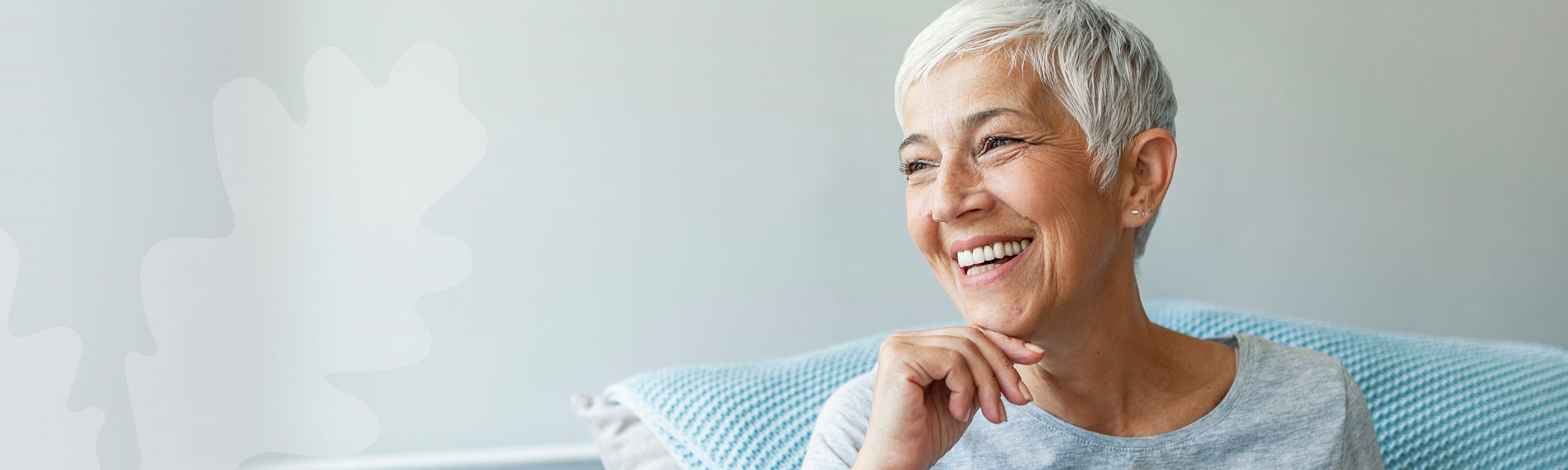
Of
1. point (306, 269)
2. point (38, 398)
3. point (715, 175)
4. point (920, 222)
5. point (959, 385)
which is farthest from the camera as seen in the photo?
point (715, 175)

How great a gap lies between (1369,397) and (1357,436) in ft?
0.89

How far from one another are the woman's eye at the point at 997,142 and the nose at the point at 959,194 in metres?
0.03

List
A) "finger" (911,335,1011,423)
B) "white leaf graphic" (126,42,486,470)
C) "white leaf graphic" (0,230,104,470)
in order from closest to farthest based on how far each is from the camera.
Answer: "finger" (911,335,1011,423) < "white leaf graphic" (0,230,104,470) < "white leaf graphic" (126,42,486,470)

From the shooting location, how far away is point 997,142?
3.45ft

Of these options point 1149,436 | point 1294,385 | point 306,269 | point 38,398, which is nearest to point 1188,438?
point 1149,436

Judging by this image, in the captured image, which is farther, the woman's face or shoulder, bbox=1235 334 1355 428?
shoulder, bbox=1235 334 1355 428

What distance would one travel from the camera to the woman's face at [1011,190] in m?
1.04

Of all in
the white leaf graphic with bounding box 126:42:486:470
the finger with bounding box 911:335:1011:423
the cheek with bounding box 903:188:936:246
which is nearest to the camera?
the finger with bounding box 911:335:1011:423

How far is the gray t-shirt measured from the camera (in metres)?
1.12

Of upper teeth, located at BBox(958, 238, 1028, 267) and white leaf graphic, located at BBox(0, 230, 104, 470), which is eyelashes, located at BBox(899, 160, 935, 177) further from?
white leaf graphic, located at BBox(0, 230, 104, 470)

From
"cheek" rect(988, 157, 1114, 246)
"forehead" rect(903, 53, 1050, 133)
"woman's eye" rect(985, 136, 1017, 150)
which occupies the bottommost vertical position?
"cheek" rect(988, 157, 1114, 246)

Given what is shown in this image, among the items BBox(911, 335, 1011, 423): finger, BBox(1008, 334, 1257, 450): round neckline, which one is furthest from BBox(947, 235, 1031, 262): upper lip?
BBox(1008, 334, 1257, 450): round neckline

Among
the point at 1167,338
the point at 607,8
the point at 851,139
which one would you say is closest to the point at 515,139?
the point at 607,8

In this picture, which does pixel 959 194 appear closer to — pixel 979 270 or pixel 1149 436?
pixel 979 270
